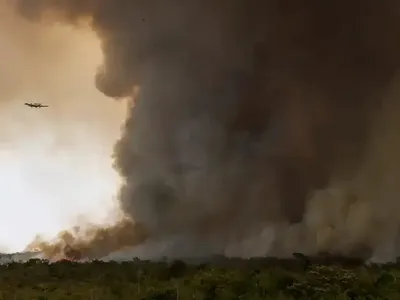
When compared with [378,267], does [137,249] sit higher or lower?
higher

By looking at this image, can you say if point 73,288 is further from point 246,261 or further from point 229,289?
point 246,261

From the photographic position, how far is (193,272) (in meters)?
41.2

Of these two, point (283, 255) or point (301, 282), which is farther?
point (283, 255)

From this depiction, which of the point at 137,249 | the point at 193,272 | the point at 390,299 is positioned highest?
the point at 137,249

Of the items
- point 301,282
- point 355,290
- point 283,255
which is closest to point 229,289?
point 301,282

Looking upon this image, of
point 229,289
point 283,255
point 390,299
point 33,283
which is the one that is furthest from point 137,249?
point 390,299

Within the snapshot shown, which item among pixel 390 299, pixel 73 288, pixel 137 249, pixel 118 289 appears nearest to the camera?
pixel 390 299

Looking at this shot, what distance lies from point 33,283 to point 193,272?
989 centimetres

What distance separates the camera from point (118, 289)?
106ft

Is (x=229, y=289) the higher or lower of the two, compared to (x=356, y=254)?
lower

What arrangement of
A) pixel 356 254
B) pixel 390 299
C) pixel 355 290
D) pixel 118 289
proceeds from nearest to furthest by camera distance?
1. pixel 390 299
2. pixel 355 290
3. pixel 118 289
4. pixel 356 254

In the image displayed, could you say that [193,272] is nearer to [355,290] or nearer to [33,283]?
[33,283]

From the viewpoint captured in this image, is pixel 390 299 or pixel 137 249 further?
pixel 137 249

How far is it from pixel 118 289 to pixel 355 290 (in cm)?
1154
